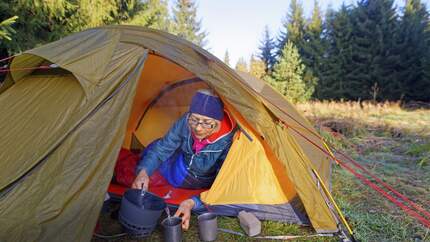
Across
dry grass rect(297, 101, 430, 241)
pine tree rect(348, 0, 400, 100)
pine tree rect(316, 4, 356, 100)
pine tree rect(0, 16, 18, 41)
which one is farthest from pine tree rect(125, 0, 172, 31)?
pine tree rect(316, 4, 356, 100)

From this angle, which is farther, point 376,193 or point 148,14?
point 148,14

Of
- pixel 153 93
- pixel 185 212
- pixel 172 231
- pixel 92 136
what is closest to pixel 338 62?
pixel 153 93

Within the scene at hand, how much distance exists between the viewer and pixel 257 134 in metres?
2.56

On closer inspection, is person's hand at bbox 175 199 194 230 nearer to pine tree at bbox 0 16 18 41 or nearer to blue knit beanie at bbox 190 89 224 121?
blue knit beanie at bbox 190 89 224 121

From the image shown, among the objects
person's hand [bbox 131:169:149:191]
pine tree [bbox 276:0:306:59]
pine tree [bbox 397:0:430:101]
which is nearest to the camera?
person's hand [bbox 131:169:149:191]

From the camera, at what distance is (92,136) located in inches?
73.3

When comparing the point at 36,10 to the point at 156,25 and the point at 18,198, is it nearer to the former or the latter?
the point at 156,25

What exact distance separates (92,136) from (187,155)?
1.11m

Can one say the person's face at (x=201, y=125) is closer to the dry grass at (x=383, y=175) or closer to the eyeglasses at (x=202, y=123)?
the eyeglasses at (x=202, y=123)

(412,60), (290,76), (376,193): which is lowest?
(376,193)

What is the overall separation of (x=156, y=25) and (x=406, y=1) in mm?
17799

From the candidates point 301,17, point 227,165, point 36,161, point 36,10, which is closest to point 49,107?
point 36,161

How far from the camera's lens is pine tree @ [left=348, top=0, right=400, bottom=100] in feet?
54.1

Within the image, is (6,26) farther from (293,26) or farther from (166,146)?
(293,26)
